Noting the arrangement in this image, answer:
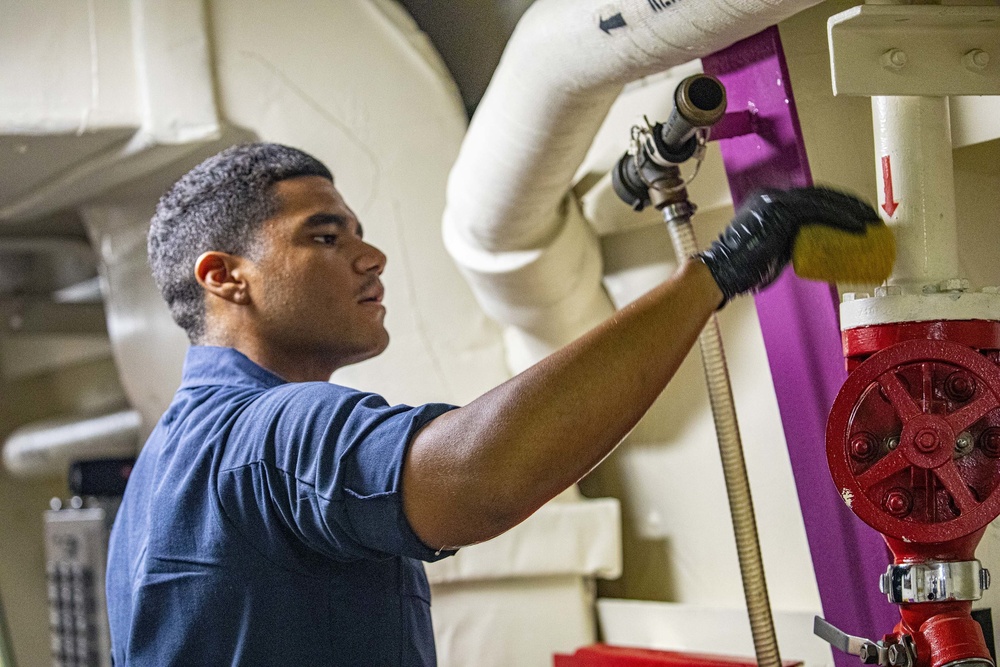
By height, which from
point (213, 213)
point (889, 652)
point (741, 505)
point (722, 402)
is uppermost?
point (213, 213)

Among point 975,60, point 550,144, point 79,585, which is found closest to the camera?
point 975,60

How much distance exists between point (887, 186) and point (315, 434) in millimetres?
504

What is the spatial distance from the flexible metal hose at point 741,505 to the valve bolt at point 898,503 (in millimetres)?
249

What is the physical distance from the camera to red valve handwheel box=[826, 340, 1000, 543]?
31.8 inches

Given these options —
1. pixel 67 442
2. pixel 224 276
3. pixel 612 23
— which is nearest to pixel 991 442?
pixel 612 23

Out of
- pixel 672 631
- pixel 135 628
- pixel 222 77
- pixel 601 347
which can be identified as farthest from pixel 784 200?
pixel 222 77

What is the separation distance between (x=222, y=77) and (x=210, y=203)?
49 centimetres

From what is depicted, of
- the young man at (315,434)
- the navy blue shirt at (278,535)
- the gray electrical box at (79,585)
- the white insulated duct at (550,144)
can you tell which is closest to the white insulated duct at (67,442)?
the gray electrical box at (79,585)

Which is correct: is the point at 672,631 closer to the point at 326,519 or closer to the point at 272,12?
the point at 326,519

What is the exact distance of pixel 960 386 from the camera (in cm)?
82

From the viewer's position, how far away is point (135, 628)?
0.91m

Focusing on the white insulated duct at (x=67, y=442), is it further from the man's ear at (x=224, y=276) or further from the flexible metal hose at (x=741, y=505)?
the flexible metal hose at (x=741, y=505)

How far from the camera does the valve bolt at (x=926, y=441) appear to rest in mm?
807

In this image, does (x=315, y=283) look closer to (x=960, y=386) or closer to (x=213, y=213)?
(x=213, y=213)
